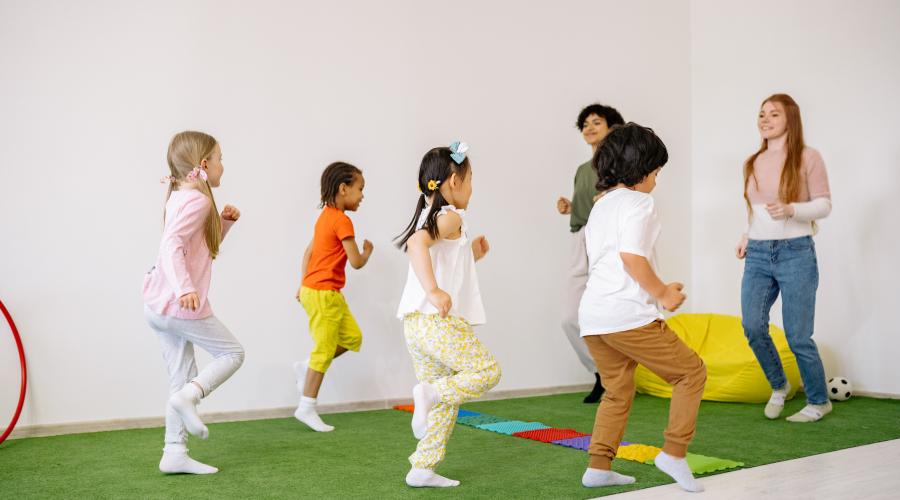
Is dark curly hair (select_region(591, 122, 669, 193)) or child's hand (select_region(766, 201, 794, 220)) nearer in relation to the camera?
dark curly hair (select_region(591, 122, 669, 193))

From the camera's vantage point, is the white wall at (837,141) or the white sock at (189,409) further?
the white wall at (837,141)

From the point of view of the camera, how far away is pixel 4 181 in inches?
146

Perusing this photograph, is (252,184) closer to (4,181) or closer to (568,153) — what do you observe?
(4,181)

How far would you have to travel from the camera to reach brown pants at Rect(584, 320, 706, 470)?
260 centimetres

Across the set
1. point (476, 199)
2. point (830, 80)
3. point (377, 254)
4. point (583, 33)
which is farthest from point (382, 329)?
point (830, 80)

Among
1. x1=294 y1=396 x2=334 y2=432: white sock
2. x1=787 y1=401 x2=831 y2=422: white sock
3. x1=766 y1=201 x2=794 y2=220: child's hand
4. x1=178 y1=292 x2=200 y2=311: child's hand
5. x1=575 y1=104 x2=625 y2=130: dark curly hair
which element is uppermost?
x1=575 y1=104 x2=625 y2=130: dark curly hair

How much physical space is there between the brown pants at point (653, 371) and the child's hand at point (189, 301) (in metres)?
1.26

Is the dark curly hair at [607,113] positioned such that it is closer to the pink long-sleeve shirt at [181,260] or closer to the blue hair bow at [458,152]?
the blue hair bow at [458,152]

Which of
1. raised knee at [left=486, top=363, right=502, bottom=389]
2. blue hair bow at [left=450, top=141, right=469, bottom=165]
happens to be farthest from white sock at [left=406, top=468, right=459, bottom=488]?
blue hair bow at [left=450, top=141, right=469, bottom=165]

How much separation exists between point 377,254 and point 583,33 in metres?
2.04

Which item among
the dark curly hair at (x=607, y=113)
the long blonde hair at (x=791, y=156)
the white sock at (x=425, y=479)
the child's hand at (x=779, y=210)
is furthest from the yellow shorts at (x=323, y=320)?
the long blonde hair at (x=791, y=156)

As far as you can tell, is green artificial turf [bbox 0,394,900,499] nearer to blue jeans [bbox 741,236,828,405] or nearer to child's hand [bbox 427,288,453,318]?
blue jeans [bbox 741,236,828,405]

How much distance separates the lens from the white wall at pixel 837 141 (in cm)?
480

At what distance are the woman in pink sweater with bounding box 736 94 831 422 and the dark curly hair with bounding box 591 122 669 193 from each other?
1.37m
